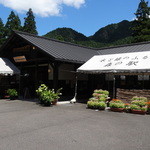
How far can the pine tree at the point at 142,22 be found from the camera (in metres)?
33.0

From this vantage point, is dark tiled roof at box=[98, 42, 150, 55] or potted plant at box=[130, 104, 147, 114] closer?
potted plant at box=[130, 104, 147, 114]

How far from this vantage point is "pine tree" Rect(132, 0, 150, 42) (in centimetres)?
3300

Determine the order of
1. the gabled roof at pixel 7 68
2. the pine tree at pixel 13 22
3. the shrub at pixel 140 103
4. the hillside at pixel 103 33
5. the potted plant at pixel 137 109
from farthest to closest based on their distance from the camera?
the hillside at pixel 103 33 → the pine tree at pixel 13 22 → the gabled roof at pixel 7 68 → the shrub at pixel 140 103 → the potted plant at pixel 137 109

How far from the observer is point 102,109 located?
10.6 metres

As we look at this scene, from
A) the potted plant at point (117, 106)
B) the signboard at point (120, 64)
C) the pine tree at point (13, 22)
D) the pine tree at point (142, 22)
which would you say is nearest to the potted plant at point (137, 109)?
the potted plant at point (117, 106)

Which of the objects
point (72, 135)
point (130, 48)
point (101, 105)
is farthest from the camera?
point (130, 48)

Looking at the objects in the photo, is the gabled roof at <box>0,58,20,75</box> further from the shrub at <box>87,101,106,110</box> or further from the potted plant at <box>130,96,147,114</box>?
the potted plant at <box>130,96,147,114</box>

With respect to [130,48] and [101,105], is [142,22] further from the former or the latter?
[101,105]

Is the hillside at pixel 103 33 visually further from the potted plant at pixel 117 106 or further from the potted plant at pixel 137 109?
the potted plant at pixel 137 109

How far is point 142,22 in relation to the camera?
113 ft

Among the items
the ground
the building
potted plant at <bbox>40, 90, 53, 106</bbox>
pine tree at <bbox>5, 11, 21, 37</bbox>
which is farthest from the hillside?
the ground

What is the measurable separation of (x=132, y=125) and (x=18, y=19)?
4421cm

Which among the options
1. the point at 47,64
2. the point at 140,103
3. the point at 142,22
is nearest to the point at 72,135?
the point at 140,103

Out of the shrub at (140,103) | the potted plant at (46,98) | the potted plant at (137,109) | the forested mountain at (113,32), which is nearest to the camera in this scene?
the potted plant at (137,109)
